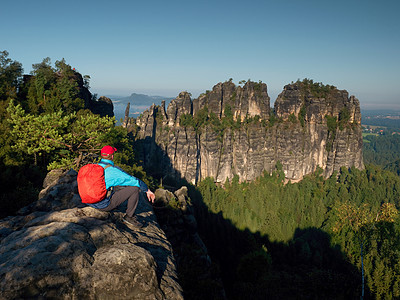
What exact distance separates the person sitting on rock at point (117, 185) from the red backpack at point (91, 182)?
316mm

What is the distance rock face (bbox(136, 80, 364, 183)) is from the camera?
271ft

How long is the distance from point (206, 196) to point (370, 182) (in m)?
59.6

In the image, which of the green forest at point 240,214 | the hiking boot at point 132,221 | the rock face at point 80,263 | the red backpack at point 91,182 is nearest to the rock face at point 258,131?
the green forest at point 240,214

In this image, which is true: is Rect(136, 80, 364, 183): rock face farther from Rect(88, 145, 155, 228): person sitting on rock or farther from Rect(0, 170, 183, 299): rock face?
Rect(0, 170, 183, 299): rock face

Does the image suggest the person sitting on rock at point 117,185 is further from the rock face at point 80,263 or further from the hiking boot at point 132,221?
the rock face at point 80,263

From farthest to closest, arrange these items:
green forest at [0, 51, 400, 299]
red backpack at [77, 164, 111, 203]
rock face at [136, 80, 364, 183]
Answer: rock face at [136, 80, 364, 183], green forest at [0, 51, 400, 299], red backpack at [77, 164, 111, 203]

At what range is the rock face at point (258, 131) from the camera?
8262 cm

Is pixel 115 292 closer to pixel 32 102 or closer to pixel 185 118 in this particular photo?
pixel 32 102

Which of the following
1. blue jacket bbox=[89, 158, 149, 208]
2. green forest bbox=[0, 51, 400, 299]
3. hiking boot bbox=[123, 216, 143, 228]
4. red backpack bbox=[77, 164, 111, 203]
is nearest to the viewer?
red backpack bbox=[77, 164, 111, 203]

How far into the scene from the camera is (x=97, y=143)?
23.4 m

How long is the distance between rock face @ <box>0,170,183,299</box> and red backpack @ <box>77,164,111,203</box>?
33.2 inches

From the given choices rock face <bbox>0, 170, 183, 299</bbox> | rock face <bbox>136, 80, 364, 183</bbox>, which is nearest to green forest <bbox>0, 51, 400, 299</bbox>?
rock face <bbox>0, 170, 183, 299</bbox>

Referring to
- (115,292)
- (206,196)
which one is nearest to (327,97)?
(206,196)

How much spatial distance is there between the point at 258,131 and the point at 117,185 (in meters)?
82.3
